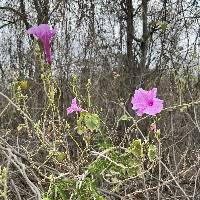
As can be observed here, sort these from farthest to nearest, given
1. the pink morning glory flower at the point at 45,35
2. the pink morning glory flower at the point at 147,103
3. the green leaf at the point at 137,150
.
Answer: the pink morning glory flower at the point at 45,35
the pink morning glory flower at the point at 147,103
the green leaf at the point at 137,150

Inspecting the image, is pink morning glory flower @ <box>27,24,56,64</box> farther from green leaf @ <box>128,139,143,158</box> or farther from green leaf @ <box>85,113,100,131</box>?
green leaf @ <box>128,139,143,158</box>

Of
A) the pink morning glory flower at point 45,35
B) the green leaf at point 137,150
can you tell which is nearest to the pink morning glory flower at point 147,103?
the green leaf at point 137,150

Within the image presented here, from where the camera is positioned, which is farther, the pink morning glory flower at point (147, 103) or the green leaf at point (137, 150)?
the pink morning glory flower at point (147, 103)

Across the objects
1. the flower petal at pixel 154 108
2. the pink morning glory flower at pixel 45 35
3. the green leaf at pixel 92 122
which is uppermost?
the pink morning glory flower at pixel 45 35

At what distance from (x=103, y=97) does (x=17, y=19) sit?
4.14 meters

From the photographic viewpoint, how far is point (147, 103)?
2.03 m

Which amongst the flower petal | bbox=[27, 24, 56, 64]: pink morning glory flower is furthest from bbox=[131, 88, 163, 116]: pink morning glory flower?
bbox=[27, 24, 56, 64]: pink morning glory flower

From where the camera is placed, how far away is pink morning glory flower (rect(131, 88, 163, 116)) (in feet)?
6.55

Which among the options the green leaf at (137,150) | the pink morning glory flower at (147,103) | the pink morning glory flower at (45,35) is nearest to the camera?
the green leaf at (137,150)

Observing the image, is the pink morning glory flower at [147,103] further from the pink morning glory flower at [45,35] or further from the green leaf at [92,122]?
the pink morning glory flower at [45,35]

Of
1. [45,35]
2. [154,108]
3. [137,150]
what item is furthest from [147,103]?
[45,35]

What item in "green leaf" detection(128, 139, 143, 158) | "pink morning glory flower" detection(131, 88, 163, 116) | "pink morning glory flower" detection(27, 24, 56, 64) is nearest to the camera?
"green leaf" detection(128, 139, 143, 158)

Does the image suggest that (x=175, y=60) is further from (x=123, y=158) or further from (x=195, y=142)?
(x=123, y=158)

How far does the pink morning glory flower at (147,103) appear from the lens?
2.00 metres
